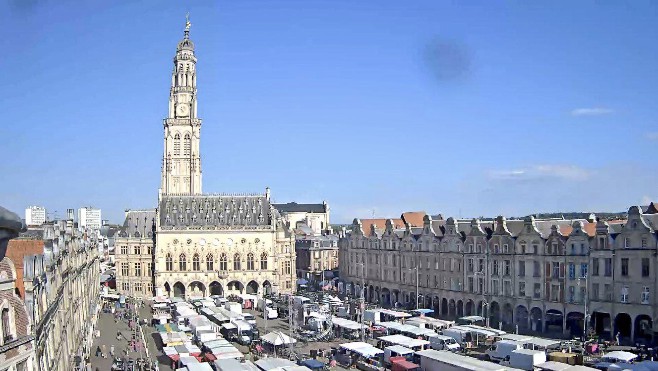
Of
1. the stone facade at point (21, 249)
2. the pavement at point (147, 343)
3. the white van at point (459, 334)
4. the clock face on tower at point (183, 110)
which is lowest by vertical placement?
the pavement at point (147, 343)

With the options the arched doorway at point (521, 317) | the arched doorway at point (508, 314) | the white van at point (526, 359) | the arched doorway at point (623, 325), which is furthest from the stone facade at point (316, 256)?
the white van at point (526, 359)

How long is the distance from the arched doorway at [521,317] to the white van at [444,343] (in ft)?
41.4

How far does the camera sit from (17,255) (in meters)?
30.0

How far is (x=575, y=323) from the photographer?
59.1 metres

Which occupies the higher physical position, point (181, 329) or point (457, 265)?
point (457, 265)

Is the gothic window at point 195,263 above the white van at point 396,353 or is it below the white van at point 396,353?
above

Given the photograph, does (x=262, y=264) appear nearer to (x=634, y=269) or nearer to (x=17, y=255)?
(x=634, y=269)

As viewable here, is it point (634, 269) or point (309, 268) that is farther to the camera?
point (309, 268)

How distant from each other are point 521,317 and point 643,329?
40.2 feet

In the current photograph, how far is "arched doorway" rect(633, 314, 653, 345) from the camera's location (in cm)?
5328

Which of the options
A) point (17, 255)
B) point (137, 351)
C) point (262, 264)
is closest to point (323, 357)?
point (137, 351)

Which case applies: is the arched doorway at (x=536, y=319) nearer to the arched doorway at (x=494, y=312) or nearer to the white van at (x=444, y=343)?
the arched doorway at (x=494, y=312)

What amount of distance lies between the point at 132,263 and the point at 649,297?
69.5 metres

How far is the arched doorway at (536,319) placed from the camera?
6219 cm
